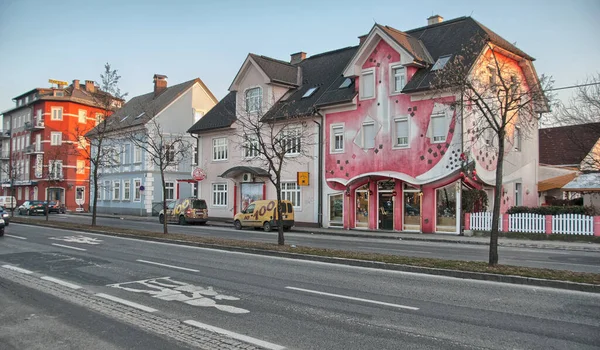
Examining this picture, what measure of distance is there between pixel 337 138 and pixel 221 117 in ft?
37.4

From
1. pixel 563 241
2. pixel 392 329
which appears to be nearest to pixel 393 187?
pixel 563 241

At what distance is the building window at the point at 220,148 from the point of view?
123 feet

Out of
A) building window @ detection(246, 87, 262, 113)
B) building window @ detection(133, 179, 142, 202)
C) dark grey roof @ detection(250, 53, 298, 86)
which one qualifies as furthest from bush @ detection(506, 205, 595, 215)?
building window @ detection(133, 179, 142, 202)

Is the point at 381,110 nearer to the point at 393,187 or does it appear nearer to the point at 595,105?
the point at 393,187

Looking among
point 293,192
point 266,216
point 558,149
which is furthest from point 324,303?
point 558,149

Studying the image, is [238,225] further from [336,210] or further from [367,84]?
[367,84]

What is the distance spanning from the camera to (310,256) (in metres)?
14.0

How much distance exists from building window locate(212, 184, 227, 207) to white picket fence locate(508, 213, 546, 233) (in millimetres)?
20862

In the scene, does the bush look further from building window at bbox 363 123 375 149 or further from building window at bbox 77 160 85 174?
building window at bbox 77 160 85 174

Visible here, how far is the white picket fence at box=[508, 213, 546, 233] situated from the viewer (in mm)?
23281

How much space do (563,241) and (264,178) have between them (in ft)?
63.1

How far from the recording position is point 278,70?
35.0 m

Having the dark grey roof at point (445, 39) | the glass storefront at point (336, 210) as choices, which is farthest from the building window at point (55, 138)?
the dark grey roof at point (445, 39)

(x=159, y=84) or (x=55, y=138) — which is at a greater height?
(x=159, y=84)
